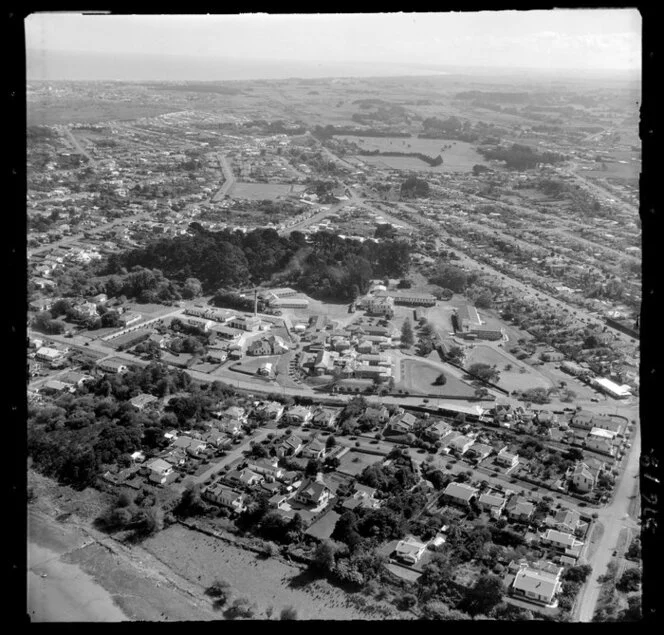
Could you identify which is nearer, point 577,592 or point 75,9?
point 75,9

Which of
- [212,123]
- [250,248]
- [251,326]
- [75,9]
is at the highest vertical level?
[212,123]

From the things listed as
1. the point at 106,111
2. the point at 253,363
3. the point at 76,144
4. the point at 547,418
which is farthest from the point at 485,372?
the point at 106,111

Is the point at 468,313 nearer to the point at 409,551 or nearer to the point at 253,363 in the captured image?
the point at 253,363

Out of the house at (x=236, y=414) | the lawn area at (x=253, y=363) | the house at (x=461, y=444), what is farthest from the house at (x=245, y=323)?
the house at (x=461, y=444)

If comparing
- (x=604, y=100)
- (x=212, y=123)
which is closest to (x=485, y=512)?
(x=604, y=100)

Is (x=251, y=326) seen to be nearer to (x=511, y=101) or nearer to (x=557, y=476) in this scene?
(x=557, y=476)

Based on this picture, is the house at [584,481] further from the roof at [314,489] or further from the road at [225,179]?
the road at [225,179]

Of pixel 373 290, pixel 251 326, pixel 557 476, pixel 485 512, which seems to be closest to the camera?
pixel 485 512
